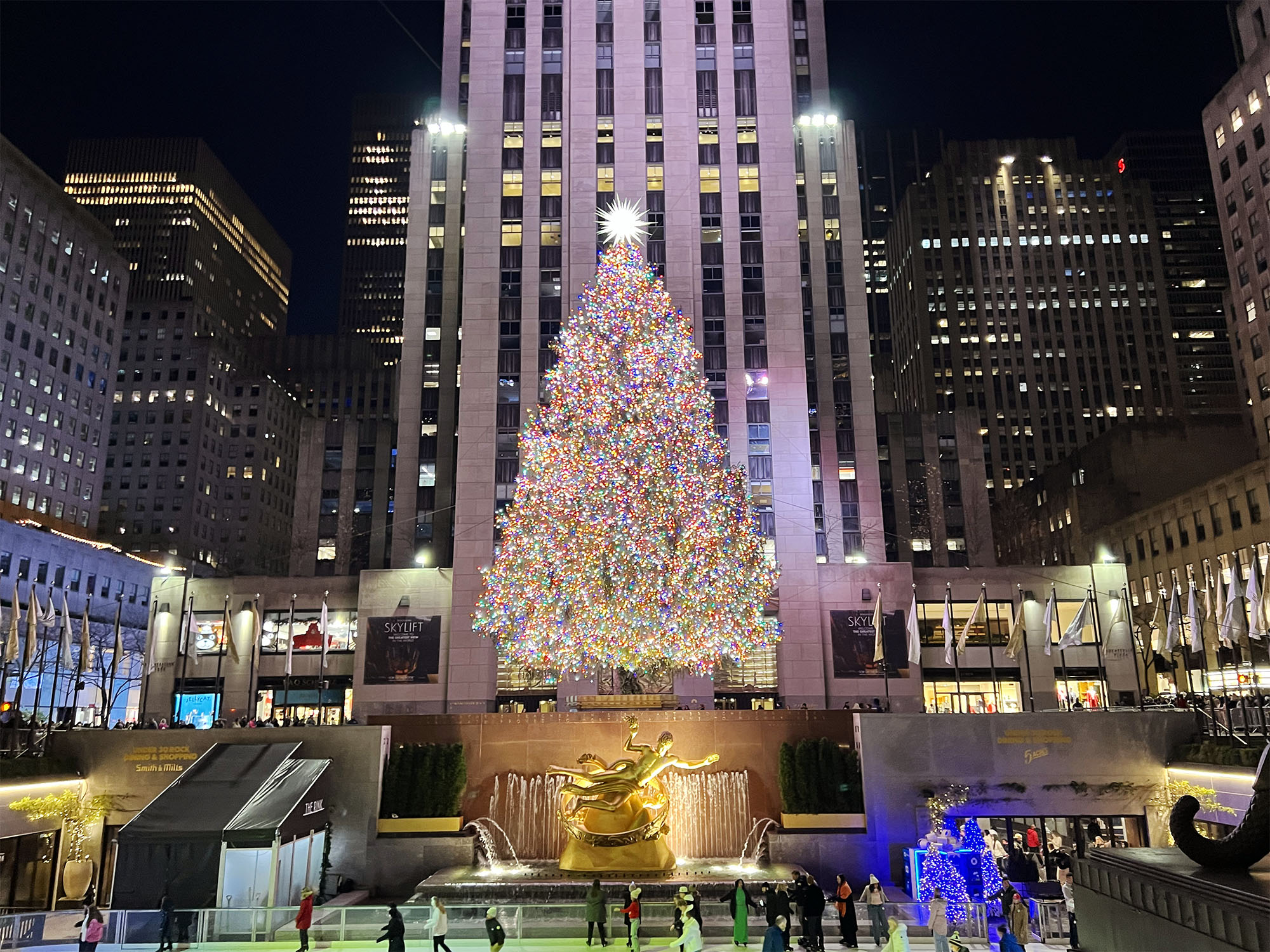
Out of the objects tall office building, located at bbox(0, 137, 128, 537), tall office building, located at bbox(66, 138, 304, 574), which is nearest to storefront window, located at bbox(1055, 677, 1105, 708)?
tall office building, located at bbox(0, 137, 128, 537)

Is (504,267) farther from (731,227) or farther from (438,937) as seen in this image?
(438,937)

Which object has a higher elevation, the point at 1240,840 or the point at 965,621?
the point at 965,621

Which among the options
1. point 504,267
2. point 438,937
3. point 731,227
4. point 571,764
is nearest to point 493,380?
point 504,267

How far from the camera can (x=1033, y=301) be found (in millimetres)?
133875

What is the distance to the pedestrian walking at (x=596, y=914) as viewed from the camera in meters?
19.7

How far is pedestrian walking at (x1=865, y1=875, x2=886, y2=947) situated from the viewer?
20641 millimetres

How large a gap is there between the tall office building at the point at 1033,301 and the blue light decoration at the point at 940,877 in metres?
110

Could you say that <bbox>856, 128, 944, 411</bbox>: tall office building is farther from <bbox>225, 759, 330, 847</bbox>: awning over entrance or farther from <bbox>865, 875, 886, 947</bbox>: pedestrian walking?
<bbox>865, 875, 886, 947</bbox>: pedestrian walking

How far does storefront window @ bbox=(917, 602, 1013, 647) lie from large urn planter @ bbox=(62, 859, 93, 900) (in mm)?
46393

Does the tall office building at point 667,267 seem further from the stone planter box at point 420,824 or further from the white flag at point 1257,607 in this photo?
the white flag at point 1257,607

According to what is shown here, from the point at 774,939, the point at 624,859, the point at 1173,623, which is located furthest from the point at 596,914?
the point at 1173,623

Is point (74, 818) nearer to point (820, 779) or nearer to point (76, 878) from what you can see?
point (76, 878)

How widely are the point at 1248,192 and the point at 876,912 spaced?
80.4 m

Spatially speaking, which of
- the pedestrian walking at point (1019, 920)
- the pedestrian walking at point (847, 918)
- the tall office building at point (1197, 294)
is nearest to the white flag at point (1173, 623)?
the pedestrian walking at point (1019, 920)
